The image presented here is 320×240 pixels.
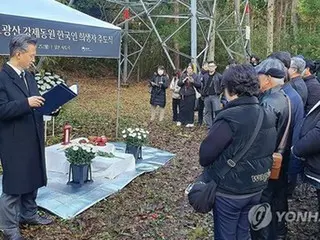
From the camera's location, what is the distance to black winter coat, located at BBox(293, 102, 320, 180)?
311 centimetres

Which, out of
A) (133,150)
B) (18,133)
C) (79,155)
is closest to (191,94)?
(133,150)

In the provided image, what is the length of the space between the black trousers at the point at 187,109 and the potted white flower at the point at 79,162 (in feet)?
17.3

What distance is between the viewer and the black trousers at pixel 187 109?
10.6 metres

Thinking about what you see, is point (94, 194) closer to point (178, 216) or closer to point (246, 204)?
point (178, 216)

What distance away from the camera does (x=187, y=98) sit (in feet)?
34.8

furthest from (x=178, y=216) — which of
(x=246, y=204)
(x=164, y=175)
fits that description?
(x=246, y=204)

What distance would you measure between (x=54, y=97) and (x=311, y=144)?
2377 millimetres

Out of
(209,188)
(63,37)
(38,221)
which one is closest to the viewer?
(209,188)

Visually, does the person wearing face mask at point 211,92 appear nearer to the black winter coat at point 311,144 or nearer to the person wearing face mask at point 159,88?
the person wearing face mask at point 159,88

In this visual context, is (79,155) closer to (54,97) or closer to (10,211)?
(54,97)

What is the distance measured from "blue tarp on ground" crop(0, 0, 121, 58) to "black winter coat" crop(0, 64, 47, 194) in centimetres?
140

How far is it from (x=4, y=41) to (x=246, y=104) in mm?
3281

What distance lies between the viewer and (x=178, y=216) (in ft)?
16.1

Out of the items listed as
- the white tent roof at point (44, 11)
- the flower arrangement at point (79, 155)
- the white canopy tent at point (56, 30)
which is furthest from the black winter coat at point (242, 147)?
the white tent roof at point (44, 11)
